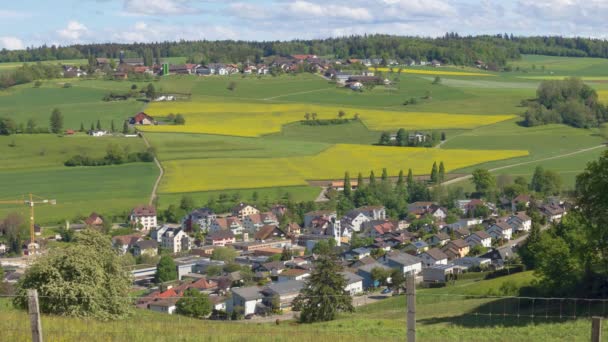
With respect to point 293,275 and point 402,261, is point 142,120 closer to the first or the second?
point 402,261

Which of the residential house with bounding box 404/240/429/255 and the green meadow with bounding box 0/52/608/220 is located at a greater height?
the green meadow with bounding box 0/52/608/220

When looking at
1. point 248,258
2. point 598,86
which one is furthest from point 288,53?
point 248,258

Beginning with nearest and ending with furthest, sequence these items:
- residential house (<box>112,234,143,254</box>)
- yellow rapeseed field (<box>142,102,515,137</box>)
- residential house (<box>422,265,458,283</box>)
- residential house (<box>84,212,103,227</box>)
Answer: residential house (<box>422,265,458,283</box>), residential house (<box>112,234,143,254</box>), residential house (<box>84,212,103,227</box>), yellow rapeseed field (<box>142,102,515,137</box>)

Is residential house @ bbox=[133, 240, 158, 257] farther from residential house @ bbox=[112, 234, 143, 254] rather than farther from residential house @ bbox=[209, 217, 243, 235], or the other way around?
residential house @ bbox=[209, 217, 243, 235]

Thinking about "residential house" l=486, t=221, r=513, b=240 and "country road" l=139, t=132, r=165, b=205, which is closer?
"residential house" l=486, t=221, r=513, b=240

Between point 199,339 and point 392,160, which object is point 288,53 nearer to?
point 392,160

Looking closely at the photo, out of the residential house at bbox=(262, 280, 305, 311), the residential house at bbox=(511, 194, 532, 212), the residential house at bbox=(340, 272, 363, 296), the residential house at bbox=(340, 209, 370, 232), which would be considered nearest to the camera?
the residential house at bbox=(262, 280, 305, 311)

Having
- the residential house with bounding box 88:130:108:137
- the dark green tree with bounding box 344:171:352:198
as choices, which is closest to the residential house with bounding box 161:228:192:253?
the dark green tree with bounding box 344:171:352:198
